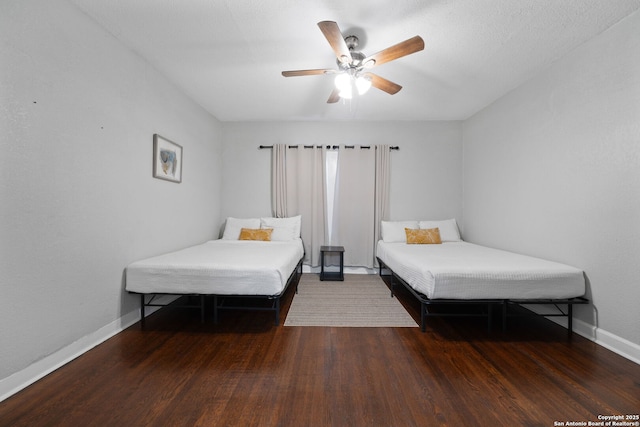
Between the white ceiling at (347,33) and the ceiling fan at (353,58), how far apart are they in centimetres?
19

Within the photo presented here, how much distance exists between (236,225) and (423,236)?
2.74 m

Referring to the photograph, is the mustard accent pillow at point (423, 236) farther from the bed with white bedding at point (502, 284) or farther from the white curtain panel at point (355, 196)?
the bed with white bedding at point (502, 284)

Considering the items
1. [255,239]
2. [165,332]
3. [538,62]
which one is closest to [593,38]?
[538,62]

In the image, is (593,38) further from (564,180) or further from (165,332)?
(165,332)

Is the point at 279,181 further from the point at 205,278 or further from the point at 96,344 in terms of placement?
the point at 96,344

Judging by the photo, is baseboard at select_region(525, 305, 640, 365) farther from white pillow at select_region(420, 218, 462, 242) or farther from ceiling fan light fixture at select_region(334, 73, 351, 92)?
ceiling fan light fixture at select_region(334, 73, 351, 92)

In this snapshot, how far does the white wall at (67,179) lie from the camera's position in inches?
55.5

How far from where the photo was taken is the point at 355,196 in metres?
4.13

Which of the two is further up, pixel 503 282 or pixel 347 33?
pixel 347 33

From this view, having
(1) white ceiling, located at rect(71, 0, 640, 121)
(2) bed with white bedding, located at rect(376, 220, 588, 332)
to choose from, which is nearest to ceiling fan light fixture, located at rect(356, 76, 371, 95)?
(1) white ceiling, located at rect(71, 0, 640, 121)

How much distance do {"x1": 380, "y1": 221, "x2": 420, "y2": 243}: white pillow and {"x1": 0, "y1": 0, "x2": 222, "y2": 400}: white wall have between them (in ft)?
9.64

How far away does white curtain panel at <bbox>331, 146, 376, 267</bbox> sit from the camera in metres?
4.11

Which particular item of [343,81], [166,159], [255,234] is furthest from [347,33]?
[255,234]

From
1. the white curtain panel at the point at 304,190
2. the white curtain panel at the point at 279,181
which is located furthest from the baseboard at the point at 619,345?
the white curtain panel at the point at 279,181
